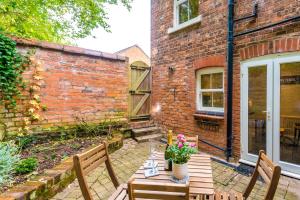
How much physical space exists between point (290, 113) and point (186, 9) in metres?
3.92

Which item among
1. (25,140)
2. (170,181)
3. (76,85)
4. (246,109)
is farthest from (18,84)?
(246,109)

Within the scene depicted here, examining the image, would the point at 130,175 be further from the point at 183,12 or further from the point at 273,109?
the point at 183,12

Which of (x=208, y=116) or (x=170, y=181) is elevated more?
(x=208, y=116)

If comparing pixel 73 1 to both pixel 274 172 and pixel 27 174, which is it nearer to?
pixel 27 174

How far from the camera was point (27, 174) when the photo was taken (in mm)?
3182

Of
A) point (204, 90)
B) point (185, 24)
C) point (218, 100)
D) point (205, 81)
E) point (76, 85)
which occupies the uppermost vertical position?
point (185, 24)

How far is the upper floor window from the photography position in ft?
18.6

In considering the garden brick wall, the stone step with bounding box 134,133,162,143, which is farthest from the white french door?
the garden brick wall

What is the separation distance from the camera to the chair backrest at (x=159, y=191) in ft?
4.40

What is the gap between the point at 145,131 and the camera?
676 centimetres

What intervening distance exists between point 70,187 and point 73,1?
7453mm

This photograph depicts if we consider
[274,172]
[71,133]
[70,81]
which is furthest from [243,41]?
[71,133]

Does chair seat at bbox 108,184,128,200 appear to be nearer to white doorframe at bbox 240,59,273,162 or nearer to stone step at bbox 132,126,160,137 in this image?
white doorframe at bbox 240,59,273,162

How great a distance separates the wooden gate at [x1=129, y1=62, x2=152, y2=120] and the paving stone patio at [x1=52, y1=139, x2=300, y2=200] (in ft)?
8.09
